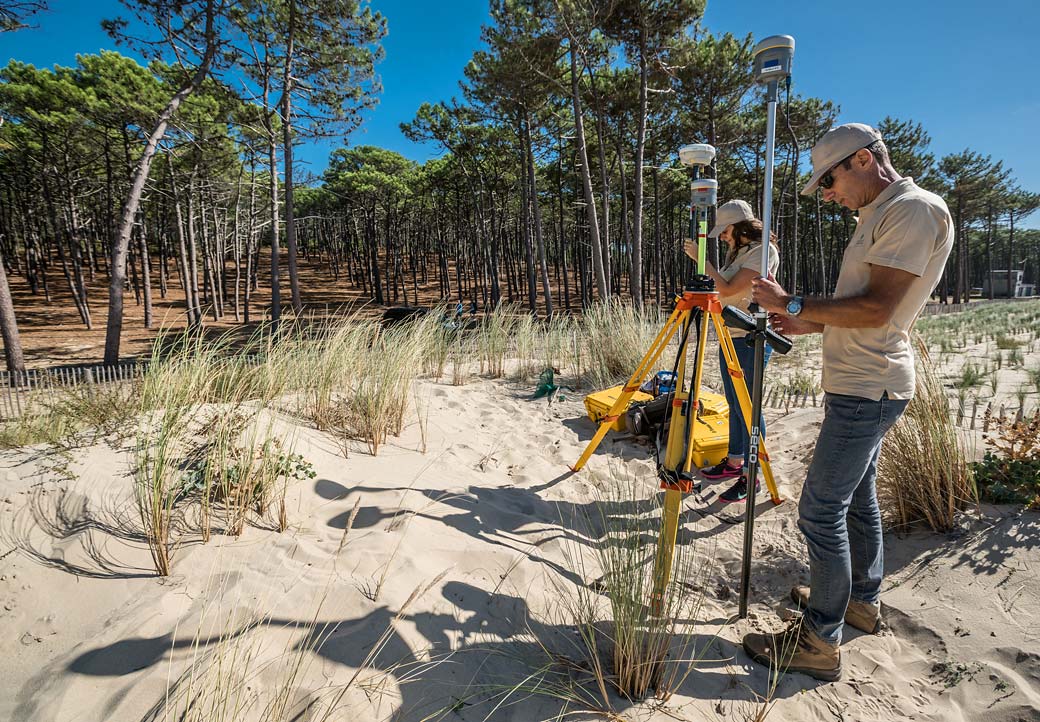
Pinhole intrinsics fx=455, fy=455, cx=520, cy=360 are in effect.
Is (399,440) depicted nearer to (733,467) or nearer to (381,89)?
(733,467)

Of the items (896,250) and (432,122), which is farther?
(432,122)

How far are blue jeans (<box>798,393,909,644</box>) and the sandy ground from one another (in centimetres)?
27

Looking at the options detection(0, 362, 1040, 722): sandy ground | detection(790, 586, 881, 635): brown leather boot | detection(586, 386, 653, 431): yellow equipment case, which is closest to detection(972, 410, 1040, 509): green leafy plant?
detection(0, 362, 1040, 722): sandy ground

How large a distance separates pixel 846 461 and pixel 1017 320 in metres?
15.3

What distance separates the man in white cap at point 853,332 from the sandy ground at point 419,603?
0.83 ft

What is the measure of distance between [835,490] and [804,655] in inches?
23.3

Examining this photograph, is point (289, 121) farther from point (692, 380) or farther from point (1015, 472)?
point (1015, 472)

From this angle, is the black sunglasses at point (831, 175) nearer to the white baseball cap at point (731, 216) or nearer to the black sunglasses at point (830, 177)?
the black sunglasses at point (830, 177)

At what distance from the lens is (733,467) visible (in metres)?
3.07

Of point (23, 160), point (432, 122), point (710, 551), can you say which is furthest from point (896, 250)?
point (23, 160)

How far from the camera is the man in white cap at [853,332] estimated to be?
1.32 metres

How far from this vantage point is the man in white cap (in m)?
1.32

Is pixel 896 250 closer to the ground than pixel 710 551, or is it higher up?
higher up

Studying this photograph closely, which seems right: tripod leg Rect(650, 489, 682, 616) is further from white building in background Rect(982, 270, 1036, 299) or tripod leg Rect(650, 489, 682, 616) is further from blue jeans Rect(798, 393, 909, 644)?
white building in background Rect(982, 270, 1036, 299)
